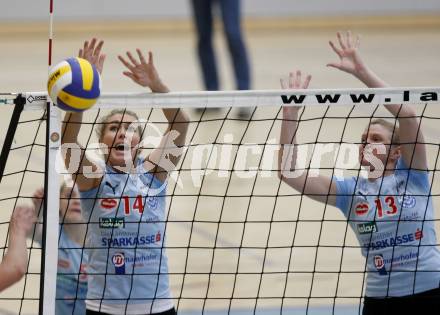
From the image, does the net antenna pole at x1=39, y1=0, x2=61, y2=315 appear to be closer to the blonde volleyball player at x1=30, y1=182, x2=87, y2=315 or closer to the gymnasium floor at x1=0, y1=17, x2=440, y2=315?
the blonde volleyball player at x1=30, y1=182, x2=87, y2=315

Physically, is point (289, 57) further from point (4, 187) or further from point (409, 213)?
point (409, 213)

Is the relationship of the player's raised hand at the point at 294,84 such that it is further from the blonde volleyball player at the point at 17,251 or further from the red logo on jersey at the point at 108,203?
the blonde volleyball player at the point at 17,251

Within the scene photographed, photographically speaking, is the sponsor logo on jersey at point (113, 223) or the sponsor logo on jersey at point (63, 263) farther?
the sponsor logo on jersey at point (63, 263)

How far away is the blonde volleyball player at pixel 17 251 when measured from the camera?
3625 millimetres

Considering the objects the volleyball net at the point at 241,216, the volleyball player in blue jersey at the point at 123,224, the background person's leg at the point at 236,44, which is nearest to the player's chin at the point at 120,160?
the volleyball player in blue jersey at the point at 123,224

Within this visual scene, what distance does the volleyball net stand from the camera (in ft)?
13.4

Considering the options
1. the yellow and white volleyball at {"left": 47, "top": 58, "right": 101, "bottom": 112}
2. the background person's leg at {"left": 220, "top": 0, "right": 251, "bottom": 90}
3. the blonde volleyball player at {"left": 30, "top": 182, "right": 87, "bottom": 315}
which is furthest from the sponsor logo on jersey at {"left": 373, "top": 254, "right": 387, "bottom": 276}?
the background person's leg at {"left": 220, "top": 0, "right": 251, "bottom": 90}

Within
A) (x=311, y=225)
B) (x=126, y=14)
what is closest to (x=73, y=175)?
(x=311, y=225)

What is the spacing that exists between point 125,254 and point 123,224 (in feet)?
0.43

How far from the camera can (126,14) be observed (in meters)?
14.6

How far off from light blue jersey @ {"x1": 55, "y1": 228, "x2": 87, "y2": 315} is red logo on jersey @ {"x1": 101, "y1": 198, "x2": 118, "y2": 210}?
337 millimetres

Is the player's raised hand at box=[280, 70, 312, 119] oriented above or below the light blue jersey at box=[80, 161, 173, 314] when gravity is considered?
above

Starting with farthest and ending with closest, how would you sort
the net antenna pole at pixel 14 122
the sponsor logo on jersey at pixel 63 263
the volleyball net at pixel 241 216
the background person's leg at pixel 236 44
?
the background person's leg at pixel 236 44, the sponsor logo on jersey at pixel 63 263, the volleyball net at pixel 241 216, the net antenna pole at pixel 14 122

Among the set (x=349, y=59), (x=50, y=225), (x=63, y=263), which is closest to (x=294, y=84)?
(x=349, y=59)
